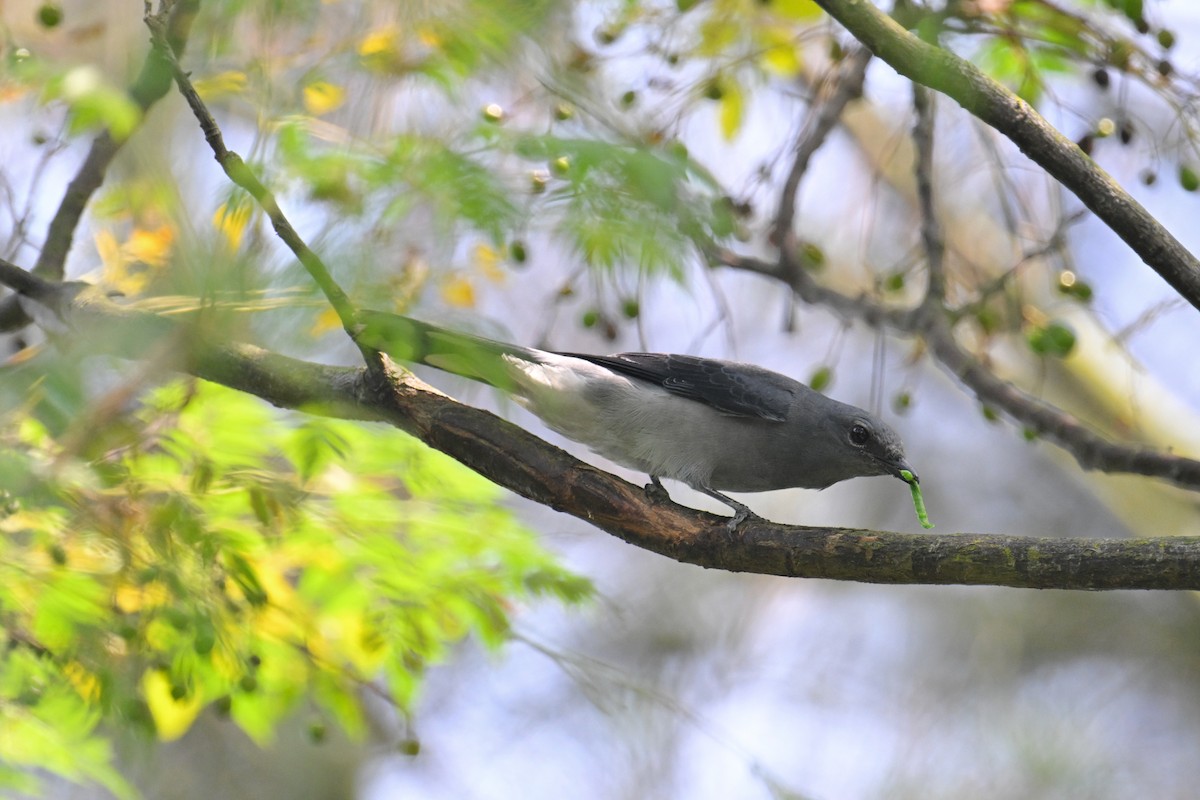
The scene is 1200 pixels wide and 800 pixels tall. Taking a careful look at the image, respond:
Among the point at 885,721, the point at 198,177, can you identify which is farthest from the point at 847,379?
the point at 198,177

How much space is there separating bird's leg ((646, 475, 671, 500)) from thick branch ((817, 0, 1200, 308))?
1690 mm

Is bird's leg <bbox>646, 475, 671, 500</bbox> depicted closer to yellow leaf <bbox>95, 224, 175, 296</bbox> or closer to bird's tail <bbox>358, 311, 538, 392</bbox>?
bird's tail <bbox>358, 311, 538, 392</bbox>

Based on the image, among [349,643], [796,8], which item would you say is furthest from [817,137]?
[349,643]

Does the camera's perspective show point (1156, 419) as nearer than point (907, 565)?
No

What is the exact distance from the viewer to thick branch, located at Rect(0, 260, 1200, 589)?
10.4ft

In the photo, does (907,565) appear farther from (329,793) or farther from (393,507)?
(329,793)

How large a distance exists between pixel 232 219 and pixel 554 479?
136 cm

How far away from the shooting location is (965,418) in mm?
10617

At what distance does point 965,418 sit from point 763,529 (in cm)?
759

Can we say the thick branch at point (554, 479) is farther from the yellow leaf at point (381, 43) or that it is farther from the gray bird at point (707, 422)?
the yellow leaf at point (381, 43)

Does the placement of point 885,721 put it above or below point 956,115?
below

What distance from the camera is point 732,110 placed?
541cm

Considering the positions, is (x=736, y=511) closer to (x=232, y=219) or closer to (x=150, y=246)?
(x=232, y=219)

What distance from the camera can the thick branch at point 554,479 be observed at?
317 cm
